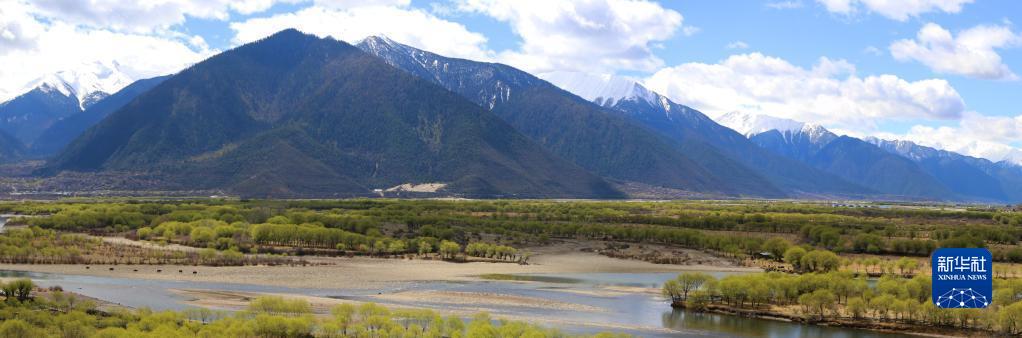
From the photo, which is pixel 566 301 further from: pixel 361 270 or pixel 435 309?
pixel 361 270

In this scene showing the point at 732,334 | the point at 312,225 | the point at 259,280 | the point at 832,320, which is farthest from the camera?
the point at 312,225

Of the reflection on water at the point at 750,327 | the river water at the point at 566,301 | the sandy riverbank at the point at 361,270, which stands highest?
the sandy riverbank at the point at 361,270

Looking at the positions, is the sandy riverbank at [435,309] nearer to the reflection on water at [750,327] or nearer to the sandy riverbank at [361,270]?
the reflection on water at [750,327]

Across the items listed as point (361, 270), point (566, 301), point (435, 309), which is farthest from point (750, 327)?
point (361, 270)

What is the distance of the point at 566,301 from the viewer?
10094cm

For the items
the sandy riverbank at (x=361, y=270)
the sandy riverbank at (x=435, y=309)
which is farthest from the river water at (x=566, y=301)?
the sandy riverbank at (x=361, y=270)

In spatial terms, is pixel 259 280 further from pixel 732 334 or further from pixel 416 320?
pixel 732 334

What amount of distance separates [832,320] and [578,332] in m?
27.3

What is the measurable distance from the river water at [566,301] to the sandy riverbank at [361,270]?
4906 mm

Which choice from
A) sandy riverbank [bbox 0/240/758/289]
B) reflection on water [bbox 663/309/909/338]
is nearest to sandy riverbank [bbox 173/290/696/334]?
reflection on water [bbox 663/309/909/338]

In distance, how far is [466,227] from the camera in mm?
186250

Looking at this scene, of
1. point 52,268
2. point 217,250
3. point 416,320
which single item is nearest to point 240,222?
point 217,250

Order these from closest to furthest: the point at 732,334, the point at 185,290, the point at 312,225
Result: 1. the point at 732,334
2. the point at 185,290
3. the point at 312,225

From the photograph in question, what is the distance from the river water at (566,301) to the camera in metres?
85.0
